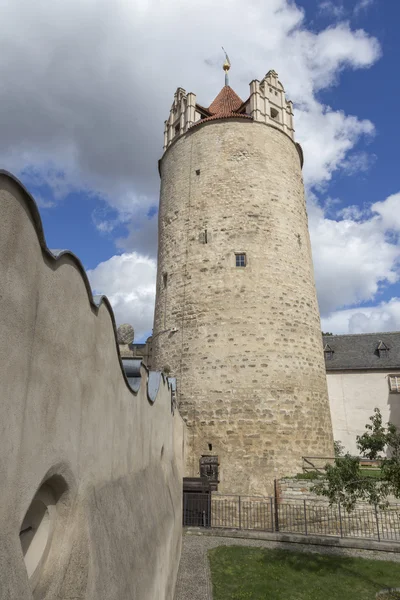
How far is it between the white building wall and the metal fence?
486 inches

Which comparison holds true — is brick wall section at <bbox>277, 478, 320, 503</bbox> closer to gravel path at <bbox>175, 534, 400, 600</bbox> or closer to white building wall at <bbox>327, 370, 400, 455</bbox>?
gravel path at <bbox>175, 534, 400, 600</bbox>

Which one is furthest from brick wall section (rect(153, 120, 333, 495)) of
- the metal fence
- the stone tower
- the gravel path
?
the gravel path

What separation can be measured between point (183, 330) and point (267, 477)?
18.0 feet

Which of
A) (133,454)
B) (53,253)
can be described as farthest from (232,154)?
(53,253)

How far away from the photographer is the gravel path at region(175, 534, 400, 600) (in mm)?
6754

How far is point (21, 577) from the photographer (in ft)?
5.91

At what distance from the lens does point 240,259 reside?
47.3ft

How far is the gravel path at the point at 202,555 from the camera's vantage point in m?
6.75

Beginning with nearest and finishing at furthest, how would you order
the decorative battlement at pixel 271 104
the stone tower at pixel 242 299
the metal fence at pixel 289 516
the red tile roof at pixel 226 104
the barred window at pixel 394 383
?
the metal fence at pixel 289 516, the stone tower at pixel 242 299, the decorative battlement at pixel 271 104, the red tile roof at pixel 226 104, the barred window at pixel 394 383

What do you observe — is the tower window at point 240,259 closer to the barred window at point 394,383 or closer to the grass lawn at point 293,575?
the grass lawn at point 293,575

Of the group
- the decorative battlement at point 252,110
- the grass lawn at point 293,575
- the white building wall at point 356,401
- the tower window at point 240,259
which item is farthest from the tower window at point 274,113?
the grass lawn at point 293,575

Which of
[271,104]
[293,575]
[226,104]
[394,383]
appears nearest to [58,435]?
[293,575]

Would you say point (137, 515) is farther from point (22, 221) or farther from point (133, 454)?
point (22, 221)

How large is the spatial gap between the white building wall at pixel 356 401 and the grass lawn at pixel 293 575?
15093 millimetres
